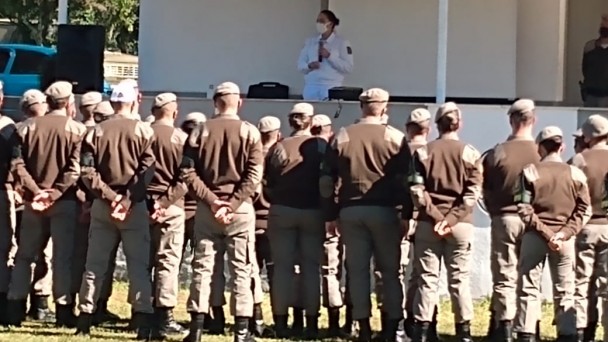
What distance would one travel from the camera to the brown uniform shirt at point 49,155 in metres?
10.8

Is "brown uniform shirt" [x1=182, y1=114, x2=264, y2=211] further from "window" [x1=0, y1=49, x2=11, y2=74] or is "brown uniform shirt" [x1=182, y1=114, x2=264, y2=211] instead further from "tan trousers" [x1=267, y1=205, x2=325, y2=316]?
"window" [x1=0, y1=49, x2=11, y2=74]

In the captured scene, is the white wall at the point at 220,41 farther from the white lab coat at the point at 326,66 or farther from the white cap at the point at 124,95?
the white cap at the point at 124,95

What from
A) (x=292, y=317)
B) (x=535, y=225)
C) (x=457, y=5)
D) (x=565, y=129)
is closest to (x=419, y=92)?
(x=457, y=5)

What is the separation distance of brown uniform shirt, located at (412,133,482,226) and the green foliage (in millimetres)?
Answer: 22403

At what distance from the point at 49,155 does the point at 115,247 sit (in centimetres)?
97

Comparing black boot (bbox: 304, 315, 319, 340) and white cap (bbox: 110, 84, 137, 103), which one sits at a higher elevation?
white cap (bbox: 110, 84, 137, 103)

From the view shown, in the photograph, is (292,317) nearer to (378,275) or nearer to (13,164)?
(378,275)

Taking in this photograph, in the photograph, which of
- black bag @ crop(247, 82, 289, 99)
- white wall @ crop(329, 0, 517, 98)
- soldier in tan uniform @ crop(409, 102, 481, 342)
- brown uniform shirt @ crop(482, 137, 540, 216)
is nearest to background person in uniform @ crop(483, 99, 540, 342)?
brown uniform shirt @ crop(482, 137, 540, 216)

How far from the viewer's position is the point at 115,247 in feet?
35.0

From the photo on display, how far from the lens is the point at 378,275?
1093 centimetres

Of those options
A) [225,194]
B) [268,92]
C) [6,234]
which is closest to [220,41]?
[268,92]

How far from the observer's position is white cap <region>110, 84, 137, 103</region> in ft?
34.6

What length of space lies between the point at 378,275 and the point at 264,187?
1219mm

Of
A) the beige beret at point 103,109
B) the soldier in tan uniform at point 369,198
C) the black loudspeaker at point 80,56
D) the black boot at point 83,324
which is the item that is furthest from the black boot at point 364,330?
the black loudspeaker at point 80,56
